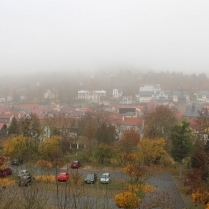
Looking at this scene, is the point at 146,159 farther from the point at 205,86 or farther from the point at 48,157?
the point at 205,86

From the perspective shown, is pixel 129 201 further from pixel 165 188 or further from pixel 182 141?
pixel 182 141

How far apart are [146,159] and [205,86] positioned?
197 feet

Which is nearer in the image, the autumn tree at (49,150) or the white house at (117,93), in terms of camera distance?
the autumn tree at (49,150)

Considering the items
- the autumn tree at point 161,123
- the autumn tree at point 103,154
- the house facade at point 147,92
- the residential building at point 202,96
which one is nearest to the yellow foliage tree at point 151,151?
the autumn tree at point 103,154

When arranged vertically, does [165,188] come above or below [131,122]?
above

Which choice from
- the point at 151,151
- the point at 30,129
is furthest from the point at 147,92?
the point at 30,129

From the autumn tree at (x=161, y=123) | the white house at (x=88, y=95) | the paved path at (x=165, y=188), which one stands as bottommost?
the white house at (x=88, y=95)

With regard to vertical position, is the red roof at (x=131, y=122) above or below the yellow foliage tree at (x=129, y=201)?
below

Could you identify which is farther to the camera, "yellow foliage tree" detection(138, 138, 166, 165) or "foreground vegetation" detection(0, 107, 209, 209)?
"yellow foliage tree" detection(138, 138, 166, 165)

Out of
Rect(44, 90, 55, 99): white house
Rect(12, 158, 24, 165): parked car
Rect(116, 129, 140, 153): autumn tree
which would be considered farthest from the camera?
Rect(44, 90, 55, 99): white house

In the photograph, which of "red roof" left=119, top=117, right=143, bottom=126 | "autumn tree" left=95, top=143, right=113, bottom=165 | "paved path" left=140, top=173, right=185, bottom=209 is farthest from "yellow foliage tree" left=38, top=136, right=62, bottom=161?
"red roof" left=119, top=117, right=143, bottom=126

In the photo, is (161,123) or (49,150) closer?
(49,150)

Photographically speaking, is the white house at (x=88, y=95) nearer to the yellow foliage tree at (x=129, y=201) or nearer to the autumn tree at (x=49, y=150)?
the autumn tree at (x=49, y=150)

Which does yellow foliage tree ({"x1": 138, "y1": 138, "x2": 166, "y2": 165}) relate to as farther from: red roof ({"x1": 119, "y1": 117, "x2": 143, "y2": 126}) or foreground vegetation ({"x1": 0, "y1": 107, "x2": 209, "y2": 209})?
Result: red roof ({"x1": 119, "y1": 117, "x2": 143, "y2": 126})
